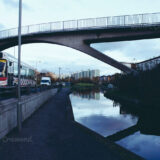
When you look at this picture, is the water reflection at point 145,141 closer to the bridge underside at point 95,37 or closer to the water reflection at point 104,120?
the water reflection at point 104,120

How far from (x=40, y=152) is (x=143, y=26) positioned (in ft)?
55.3

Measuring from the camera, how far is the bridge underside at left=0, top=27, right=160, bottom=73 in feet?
58.1

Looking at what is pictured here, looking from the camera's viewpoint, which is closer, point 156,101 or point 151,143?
point 151,143

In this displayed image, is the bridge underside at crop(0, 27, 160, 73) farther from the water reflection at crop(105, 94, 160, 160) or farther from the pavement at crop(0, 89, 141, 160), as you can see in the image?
the pavement at crop(0, 89, 141, 160)

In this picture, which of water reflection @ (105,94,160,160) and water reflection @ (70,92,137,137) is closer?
water reflection @ (105,94,160,160)

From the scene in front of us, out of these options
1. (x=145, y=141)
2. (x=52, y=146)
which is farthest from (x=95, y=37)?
(x=52, y=146)

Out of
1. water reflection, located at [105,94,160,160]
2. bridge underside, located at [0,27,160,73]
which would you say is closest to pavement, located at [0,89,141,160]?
water reflection, located at [105,94,160,160]

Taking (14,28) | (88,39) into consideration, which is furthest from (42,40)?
(88,39)

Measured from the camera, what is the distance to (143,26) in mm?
16219

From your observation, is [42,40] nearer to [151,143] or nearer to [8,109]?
[8,109]

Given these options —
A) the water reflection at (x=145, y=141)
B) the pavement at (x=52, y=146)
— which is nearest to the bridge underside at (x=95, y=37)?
the water reflection at (x=145, y=141)

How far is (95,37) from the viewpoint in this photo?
18609 mm

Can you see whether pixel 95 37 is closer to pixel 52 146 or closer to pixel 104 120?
pixel 104 120

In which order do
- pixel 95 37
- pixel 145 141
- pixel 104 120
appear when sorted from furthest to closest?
1. pixel 95 37
2. pixel 104 120
3. pixel 145 141
